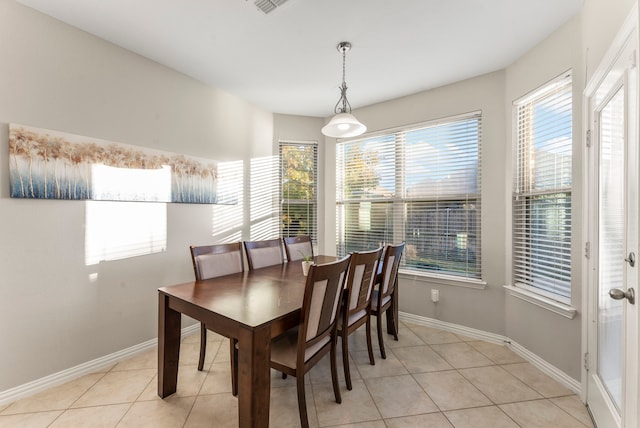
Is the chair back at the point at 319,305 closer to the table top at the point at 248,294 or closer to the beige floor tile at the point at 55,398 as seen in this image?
the table top at the point at 248,294

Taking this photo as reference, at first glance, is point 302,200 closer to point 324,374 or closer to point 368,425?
point 324,374

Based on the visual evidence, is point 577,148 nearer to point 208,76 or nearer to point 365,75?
point 365,75

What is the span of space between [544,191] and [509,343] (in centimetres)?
150

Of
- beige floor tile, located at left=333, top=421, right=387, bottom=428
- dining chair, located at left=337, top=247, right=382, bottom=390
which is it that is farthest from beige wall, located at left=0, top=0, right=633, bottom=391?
beige floor tile, located at left=333, top=421, right=387, bottom=428

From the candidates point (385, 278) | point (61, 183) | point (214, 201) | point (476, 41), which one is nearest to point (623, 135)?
point (476, 41)

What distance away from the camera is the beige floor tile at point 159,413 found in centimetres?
168

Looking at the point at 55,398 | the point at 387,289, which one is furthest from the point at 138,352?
the point at 387,289

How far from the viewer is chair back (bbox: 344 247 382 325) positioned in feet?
6.40

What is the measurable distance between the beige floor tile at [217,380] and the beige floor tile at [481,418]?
155 centimetres

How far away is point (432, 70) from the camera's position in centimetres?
281

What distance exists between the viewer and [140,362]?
2412 mm

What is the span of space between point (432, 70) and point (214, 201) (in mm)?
2788

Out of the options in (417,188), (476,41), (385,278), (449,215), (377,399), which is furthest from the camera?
(417,188)

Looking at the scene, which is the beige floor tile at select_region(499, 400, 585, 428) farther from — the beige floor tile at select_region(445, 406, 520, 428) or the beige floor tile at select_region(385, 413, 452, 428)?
the beige floor tile at select_region(385, 413, 452, 428)
